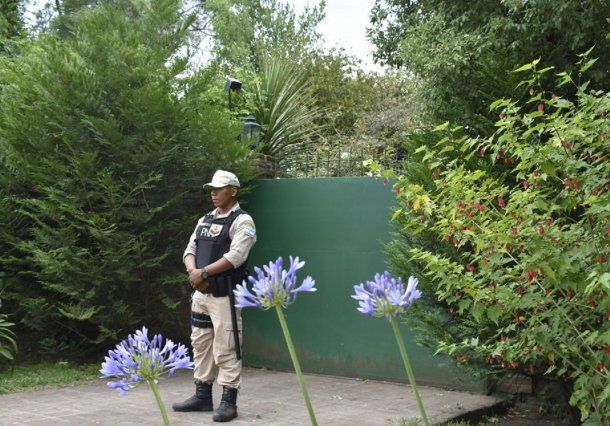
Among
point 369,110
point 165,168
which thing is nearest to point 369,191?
point 165,168

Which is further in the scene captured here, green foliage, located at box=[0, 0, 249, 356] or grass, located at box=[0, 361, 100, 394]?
green foliage, located at box=[0, 0, 249, 356]

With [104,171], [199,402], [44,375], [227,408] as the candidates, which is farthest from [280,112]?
[227,408]

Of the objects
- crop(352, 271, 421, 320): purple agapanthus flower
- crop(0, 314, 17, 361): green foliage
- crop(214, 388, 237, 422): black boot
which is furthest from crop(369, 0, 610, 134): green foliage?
crop(0, 314, 17, 361): green foliage

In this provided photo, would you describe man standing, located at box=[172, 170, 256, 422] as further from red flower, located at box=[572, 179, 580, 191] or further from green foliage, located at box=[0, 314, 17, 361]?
red flower, located at box=[572, 179, 580, 191]

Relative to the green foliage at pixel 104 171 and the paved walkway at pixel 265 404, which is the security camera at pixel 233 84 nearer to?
the green foliage at pixel 104 171

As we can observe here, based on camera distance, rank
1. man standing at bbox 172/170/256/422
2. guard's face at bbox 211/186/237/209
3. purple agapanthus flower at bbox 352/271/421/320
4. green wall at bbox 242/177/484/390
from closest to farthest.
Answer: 1. purple agapanthus flower at bbox 352/271/421/320
2. man standing at bbox 172/170/256/422
3. guard's face at bbox 211/186/237/209
4. green wall at bbox 242/177/484/390

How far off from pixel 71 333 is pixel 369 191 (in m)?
3.79

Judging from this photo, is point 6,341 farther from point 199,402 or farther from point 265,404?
point 265,404

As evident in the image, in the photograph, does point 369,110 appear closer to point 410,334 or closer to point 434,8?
point 434,8

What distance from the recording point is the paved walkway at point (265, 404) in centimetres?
621

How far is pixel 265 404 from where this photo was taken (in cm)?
686

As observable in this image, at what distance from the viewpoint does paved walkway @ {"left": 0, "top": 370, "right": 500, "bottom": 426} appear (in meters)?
6.21

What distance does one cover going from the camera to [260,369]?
344 inches

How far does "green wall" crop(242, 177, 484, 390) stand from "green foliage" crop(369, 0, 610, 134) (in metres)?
1.25
